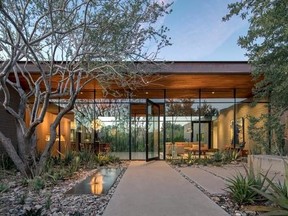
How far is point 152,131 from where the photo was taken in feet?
57.4

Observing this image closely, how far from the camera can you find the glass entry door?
55.2 ft

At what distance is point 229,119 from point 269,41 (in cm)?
1089

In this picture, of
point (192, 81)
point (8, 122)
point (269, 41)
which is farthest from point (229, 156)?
point (8, 122)

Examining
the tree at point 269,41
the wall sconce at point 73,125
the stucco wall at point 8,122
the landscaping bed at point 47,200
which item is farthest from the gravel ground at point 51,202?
the wall sconce at point 73,125

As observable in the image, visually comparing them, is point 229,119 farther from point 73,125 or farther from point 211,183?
point 211,183

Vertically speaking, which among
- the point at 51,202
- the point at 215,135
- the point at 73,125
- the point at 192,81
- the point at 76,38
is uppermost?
the point at 76,38

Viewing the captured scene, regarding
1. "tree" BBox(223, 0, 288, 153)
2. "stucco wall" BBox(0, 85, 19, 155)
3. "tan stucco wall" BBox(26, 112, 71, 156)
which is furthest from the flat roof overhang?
"tree" BBox(223, 0, 288, 153)

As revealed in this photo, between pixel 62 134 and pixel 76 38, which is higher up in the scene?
pixel 76 38

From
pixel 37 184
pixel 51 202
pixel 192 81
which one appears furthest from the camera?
pixel 192 81

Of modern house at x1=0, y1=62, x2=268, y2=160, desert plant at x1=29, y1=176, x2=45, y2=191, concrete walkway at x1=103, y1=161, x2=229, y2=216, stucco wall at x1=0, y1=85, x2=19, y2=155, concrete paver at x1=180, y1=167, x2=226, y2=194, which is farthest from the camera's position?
modern house at x1=0, y1=62, x2=268, y2=160

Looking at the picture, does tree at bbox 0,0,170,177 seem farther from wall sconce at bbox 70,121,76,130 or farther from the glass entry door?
wall sconce at bbox 70,121,76,130

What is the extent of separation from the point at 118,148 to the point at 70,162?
18.1 ft

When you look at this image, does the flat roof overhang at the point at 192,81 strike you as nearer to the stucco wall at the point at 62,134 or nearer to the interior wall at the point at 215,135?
the interior wall at the point at 215,135

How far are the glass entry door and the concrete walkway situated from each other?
743 centimetres
